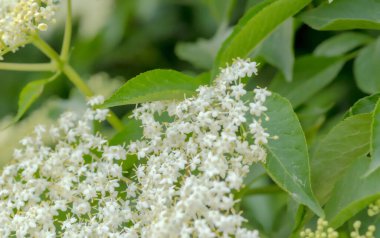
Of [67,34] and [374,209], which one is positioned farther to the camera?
[67,34]

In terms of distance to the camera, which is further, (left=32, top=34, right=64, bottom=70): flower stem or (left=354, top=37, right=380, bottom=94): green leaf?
(left=354, top=37, right=380, bottom=94): green leaf

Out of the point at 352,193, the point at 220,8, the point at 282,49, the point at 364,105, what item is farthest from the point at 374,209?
the point at 220,8

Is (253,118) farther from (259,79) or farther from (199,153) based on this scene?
(259,79)

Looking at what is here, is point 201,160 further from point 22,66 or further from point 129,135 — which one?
point 22,66

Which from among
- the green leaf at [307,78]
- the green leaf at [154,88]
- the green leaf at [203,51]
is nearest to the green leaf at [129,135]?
the green leaf at [154,88]

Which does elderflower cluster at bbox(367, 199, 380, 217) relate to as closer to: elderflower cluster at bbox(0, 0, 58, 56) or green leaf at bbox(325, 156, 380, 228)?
green leaf at bbox(325, 156, 380, 228)

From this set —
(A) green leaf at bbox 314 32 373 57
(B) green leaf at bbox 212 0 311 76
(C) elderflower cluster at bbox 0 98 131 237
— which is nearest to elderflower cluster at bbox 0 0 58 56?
(C) elderflower cluster at bbox 0 98 131 237

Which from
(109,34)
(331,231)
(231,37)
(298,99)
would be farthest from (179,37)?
(331,231)

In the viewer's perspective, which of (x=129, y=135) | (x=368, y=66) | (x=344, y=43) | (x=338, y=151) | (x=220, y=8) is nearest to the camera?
(x=338, y=151)
